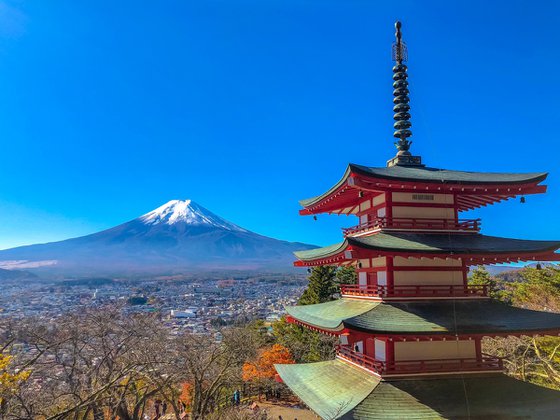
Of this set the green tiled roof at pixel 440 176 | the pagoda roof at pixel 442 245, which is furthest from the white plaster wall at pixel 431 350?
the green tiled roof at pixel 440 176

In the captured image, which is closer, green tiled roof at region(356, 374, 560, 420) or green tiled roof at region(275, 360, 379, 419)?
green tiled roof at region(356, 374, 560, 420)

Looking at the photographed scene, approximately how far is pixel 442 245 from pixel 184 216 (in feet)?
468

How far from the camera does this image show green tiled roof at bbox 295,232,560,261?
907cm

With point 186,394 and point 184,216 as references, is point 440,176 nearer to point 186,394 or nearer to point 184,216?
point 186,394

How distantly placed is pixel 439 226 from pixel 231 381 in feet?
50.9

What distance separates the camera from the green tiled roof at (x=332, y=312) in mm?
9734

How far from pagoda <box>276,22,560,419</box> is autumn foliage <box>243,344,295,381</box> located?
43.3 feet

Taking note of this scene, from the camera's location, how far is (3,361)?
10039mm

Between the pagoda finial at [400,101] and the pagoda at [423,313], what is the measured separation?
3.67ft

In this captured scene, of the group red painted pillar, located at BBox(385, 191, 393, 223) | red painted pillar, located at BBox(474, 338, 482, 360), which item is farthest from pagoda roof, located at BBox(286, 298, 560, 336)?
red painted pillar, located at BBox(385, 191, 393, 223)

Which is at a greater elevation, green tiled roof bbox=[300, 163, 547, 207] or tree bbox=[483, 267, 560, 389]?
green tiled roof bbox=[300, 163, 547, 207]

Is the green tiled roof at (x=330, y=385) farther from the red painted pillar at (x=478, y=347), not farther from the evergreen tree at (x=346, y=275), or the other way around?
the evergreen tree at (x=346, y=275)

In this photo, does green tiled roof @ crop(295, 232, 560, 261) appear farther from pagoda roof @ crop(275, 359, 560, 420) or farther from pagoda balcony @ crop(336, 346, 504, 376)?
pagoda roof @ crop(275, 359, 560, 420)

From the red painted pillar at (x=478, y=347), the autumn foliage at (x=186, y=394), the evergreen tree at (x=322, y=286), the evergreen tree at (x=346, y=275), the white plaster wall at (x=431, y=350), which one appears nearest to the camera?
the white plaster wall at (x=431, y=350)
